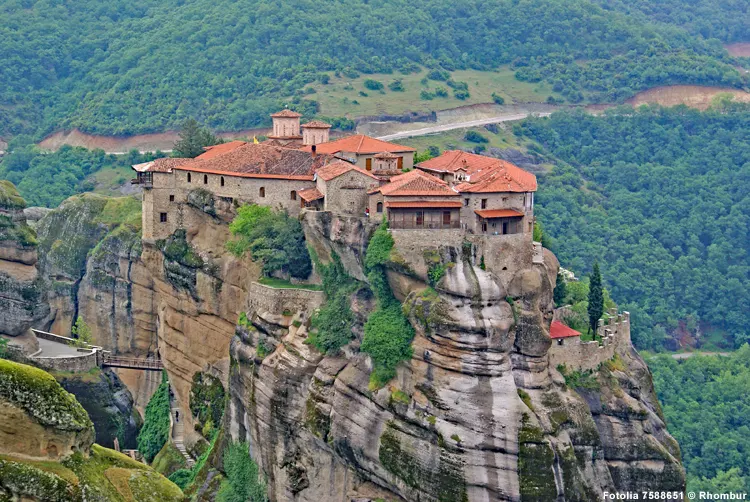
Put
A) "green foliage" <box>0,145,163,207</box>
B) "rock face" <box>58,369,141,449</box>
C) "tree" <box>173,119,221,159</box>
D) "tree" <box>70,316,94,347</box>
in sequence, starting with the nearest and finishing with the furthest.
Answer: "rock face" <box>58,369,141,449</box>
"tree" <box>70,316,94,347</box>
"tree" <box>173,119,221,159</box>
"green foliage" <box>0,145,163,207</box>

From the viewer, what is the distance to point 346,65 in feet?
468

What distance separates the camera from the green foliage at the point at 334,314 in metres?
A: 62.1

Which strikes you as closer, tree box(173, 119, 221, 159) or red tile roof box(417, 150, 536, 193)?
red tile roof box(417, 150, 536, 193)

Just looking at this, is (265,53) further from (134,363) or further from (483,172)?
(483,172)

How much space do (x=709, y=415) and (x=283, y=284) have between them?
128ft

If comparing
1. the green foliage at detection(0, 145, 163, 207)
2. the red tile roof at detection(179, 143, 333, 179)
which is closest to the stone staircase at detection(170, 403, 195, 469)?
the red tile roof at detection(179, 143, 333, 179)

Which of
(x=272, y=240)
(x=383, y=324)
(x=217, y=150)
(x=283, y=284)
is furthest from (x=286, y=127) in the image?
(x=383, y=324)

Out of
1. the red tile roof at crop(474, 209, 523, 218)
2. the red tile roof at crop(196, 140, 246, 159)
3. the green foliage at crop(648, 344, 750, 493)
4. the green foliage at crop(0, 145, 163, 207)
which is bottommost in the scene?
the green foliage at crop(648, 344, 750, 493)

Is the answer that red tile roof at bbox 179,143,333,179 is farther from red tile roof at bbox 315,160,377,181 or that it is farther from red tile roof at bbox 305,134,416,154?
red tile roof at bbox 315,160,377,181

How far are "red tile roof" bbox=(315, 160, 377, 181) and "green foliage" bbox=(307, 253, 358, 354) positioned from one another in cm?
373

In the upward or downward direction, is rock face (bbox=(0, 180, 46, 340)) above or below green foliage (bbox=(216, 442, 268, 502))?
above

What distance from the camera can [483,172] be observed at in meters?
Answer: 62.0

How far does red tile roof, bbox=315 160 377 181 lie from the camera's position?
62.9 meters

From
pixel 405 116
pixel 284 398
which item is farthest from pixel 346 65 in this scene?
pixel 284 398
